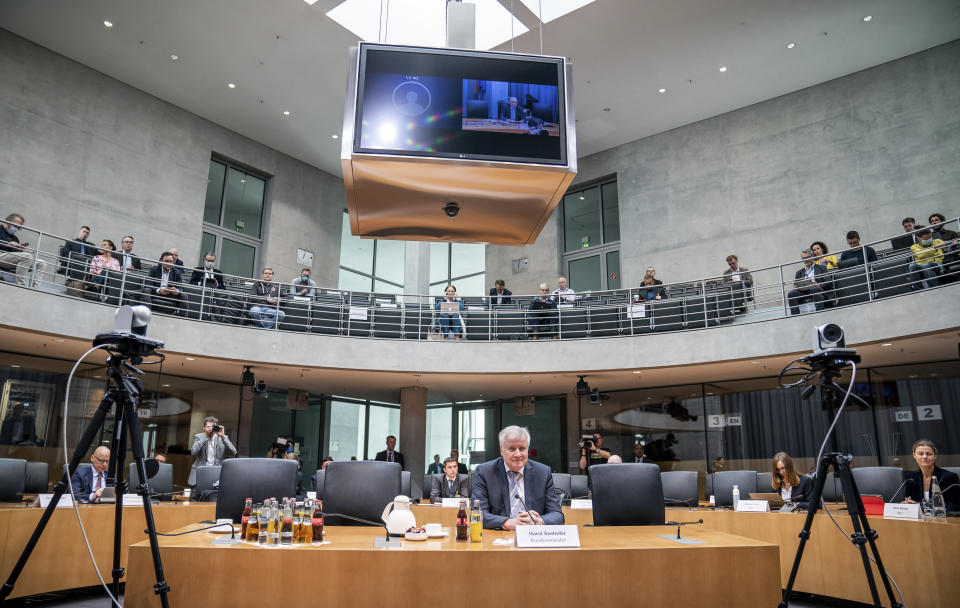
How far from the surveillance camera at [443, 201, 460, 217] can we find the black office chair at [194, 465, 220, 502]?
15.4 feet

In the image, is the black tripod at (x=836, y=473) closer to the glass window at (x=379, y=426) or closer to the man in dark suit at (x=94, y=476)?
the man in dark suit at (x=94, y=476)

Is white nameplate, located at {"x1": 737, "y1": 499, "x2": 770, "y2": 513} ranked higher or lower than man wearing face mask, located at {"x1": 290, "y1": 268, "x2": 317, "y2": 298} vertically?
lower

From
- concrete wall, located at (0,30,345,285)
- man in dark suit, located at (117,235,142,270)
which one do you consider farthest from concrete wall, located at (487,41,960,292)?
man in dark suit, located at (117,235,142,270)

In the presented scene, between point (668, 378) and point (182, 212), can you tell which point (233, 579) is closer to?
point (668, 378)

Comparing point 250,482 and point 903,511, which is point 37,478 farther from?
point 903,511

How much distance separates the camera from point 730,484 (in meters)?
7.67

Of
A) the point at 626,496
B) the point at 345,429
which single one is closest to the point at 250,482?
the point at 626,496

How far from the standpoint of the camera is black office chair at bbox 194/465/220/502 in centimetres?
675

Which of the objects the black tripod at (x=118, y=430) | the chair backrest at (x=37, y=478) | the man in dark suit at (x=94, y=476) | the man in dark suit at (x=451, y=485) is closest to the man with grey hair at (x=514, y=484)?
the black tripod at (x=118, y=430)

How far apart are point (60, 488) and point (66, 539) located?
3.48 m

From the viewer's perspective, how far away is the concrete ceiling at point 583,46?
11086mm

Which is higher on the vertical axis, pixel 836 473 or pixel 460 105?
pixel 460 105

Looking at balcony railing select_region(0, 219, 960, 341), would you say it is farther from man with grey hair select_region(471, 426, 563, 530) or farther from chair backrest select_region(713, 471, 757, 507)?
man with grey hair select_region(471, 426, 563, 530)

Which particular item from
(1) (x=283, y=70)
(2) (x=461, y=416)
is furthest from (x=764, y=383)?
(1) (x=283, y=70)
